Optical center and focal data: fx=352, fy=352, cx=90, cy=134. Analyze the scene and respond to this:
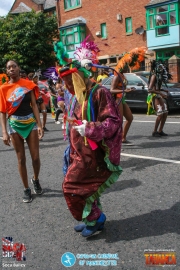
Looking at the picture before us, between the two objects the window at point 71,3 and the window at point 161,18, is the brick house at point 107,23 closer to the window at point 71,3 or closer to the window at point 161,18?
the window at point 71,3

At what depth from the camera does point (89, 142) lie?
3.23 m

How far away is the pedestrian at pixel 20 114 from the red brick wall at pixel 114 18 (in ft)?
69.9

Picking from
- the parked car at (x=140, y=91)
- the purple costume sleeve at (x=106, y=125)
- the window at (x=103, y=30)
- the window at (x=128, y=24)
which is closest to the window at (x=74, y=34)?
the window at (x=103, y=30)

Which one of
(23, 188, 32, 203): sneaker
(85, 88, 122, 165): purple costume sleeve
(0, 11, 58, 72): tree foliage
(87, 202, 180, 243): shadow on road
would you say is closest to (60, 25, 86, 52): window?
(0, 11, 58, 72): tree foliage

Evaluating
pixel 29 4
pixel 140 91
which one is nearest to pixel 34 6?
pixel 29 4

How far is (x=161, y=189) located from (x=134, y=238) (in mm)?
1364

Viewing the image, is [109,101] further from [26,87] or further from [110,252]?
[26,87]

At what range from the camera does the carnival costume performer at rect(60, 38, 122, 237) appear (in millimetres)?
3207

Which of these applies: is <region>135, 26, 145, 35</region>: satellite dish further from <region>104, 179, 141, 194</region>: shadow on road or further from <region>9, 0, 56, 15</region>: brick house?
<region>104, 179, 141, 194</region>: shadow on road

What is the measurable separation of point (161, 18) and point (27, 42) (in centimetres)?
1048

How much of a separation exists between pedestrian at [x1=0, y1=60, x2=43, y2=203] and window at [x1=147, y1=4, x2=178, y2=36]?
2189 centimetres

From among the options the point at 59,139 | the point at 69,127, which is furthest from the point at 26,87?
the point at 59,139

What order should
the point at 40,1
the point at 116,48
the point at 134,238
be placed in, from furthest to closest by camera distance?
the point at 40,1 → the point at 116,48 → the point at 134,238

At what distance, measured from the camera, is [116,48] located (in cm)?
2792
